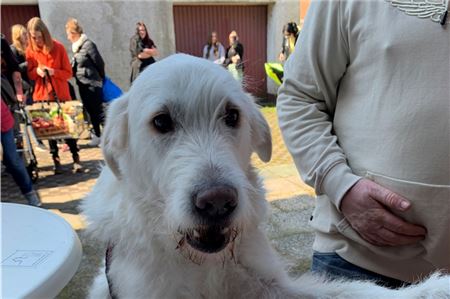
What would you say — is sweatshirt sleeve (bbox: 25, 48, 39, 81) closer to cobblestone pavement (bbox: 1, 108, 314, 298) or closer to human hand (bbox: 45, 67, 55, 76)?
human hand (bbox: 45, 67, 55, 76)

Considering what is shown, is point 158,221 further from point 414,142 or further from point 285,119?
point 414,142

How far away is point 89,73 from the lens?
760 centimetres

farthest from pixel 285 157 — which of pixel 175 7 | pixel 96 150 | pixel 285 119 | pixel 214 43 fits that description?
pixel 175 7

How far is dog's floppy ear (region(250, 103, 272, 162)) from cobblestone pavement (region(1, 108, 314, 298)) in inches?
15.4

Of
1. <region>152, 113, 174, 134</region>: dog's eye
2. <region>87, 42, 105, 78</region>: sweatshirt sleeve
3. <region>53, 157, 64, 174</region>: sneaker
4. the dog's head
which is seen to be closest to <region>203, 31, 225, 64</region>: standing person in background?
<region>87, 42, 105, 78</region>: sweatshirt sleeve

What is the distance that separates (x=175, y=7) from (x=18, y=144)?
9248mm

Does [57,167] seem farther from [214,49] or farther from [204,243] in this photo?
[214,49]

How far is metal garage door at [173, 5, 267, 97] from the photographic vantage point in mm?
14617

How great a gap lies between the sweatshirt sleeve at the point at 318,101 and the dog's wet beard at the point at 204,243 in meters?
0.49

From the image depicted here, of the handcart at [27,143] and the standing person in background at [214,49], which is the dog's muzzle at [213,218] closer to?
the handcart at [27,143]

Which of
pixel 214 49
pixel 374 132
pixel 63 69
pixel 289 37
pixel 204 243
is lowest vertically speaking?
pixel 214 49

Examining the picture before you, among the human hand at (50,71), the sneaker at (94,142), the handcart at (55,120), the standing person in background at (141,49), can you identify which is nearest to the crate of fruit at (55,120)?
the handcart at (55,120)

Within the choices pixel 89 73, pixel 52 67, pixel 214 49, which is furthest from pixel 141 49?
pixel 214 49

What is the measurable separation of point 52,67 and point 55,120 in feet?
3.64
